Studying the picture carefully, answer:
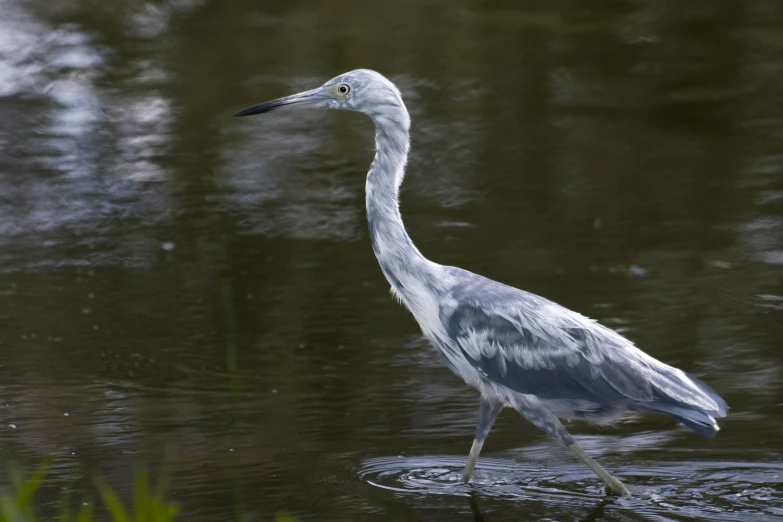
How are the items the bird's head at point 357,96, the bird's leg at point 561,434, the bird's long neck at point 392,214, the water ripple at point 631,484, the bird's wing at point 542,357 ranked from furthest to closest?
the bird's head at point 357,96 → the bird's long neck at point 392,214 → the bird's wing at point 542,357 → the bird's leg at point 561,434 → the water ripple at point 631,484

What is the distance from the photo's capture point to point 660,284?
26.5 ft

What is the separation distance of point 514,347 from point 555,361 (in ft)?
0.60

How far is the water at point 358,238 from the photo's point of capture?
5668 mm

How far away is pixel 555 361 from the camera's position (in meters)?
5.35

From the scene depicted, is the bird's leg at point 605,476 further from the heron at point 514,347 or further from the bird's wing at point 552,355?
the bird's wing at point 552,355

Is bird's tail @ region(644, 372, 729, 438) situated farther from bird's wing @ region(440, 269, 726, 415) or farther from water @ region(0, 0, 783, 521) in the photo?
water @ region(0, 0, 783, 521)

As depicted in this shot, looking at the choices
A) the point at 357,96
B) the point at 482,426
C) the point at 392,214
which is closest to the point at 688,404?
the point at 482,426

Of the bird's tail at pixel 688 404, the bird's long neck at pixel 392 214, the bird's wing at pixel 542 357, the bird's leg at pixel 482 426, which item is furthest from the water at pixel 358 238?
the bird's long neck at pixel 392 214

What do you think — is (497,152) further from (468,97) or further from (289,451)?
(289,451)

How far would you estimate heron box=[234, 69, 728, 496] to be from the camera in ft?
17.2

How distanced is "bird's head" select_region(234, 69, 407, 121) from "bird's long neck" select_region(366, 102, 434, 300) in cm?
3

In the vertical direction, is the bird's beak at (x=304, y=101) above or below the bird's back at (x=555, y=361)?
above

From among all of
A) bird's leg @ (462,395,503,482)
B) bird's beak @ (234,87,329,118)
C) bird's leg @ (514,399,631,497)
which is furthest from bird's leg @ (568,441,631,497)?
bird's beak @ (234,87,329,118)

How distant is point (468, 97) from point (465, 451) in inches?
272
